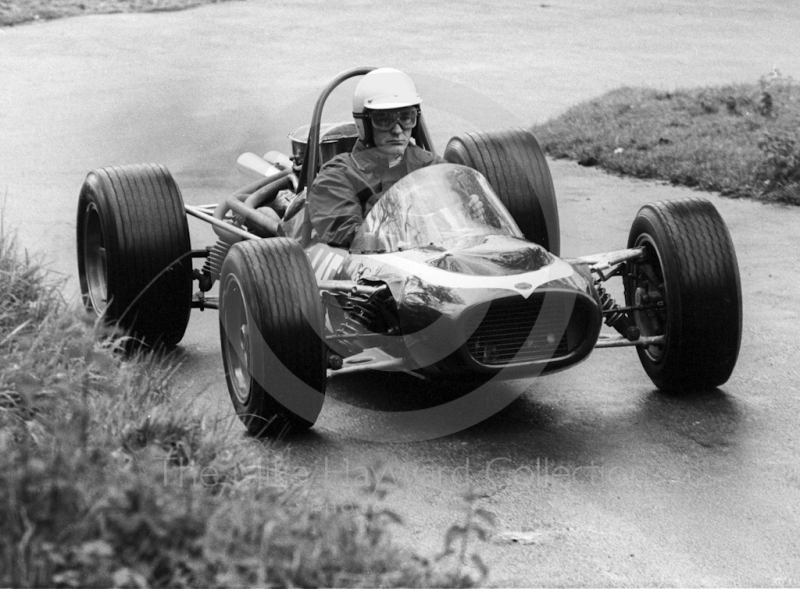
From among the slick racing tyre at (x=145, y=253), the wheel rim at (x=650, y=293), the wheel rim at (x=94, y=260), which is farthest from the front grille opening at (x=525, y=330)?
the wheel rim at (x=94, y=260)

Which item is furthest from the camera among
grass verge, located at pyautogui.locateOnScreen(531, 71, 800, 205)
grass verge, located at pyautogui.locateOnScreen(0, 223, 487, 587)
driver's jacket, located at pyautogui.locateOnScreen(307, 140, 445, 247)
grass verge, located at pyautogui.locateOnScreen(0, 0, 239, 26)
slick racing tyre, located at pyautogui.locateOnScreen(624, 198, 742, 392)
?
grass verge, located at pyautogui.locateOnScreen(0, 0, 239, 26)

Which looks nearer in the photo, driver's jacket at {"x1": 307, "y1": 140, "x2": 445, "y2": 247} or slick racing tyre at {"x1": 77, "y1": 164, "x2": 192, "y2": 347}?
driver's jacket at {"x1": 307, "y1": 140, "x2": 445, "y2": 247}

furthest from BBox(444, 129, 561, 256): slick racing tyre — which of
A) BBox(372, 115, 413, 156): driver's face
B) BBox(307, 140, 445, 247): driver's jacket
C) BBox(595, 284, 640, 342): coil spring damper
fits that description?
BBox(595, 284, 640, 342): coil spring damper

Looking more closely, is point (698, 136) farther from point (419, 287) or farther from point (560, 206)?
point (419, 287)

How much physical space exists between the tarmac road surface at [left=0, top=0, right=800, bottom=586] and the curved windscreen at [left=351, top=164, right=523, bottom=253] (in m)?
0.87

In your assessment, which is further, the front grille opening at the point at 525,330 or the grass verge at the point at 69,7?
the grass verge at the point at 69,7

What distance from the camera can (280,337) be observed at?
5.75 metres

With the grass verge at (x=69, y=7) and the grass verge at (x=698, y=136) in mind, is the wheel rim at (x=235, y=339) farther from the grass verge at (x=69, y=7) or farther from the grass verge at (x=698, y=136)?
the grass verge at (x=69, y=7)

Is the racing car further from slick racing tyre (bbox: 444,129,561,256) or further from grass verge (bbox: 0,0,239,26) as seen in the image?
grass verge (bbox: 0,0,239,26)

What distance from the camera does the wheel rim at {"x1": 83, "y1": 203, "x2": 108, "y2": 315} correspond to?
7.65 m

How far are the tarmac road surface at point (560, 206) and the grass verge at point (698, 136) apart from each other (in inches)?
15.8

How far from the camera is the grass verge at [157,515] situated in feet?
11.6

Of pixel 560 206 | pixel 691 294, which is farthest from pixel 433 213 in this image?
pixel 560 206

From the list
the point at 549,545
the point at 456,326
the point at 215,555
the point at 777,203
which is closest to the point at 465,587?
the point at 215,555
